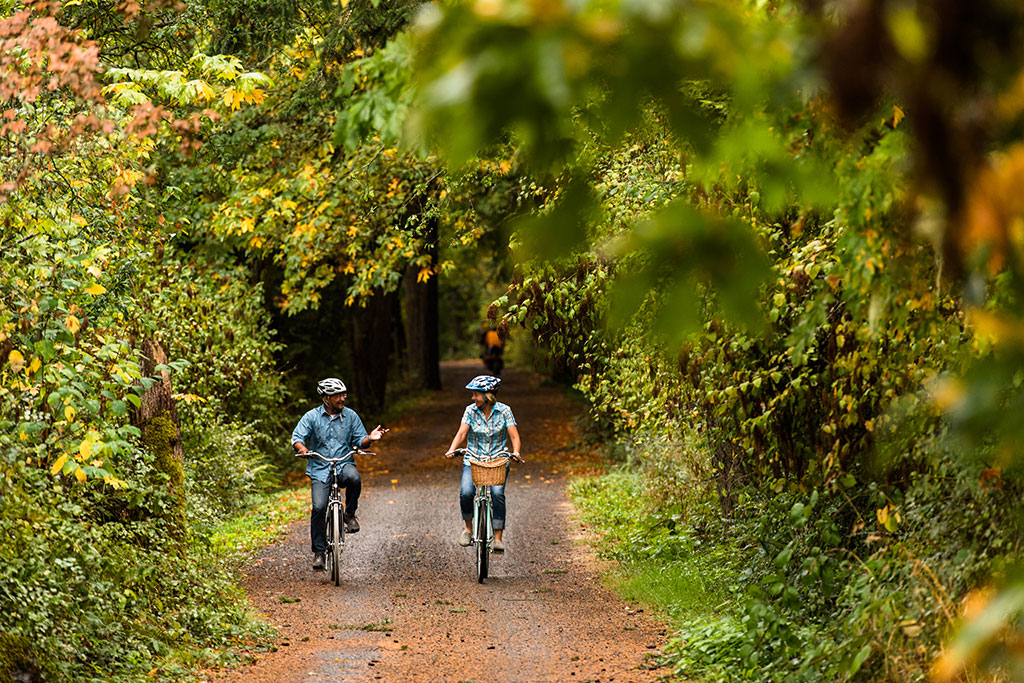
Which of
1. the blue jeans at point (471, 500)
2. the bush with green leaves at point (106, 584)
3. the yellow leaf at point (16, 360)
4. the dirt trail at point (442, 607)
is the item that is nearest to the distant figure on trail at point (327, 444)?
the dirt trail at point (442, 607)

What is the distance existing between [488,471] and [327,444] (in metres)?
1.75

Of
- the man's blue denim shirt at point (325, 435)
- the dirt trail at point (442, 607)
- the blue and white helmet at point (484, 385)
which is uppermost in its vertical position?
the blue and white helmet at point (484, 385)

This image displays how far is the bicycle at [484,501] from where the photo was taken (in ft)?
39.2

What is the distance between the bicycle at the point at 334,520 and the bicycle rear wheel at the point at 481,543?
Answer: 130 centimetres

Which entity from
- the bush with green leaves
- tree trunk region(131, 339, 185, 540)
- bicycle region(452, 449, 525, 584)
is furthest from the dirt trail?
tree trunk region(131, 339, 185, 540)

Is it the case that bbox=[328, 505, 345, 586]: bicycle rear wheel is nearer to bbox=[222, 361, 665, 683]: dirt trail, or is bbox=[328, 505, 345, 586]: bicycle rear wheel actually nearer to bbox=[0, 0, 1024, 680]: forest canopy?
bbox=[222, 361, 665, 683]: dirt trail

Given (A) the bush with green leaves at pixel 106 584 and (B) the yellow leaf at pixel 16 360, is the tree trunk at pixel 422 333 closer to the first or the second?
(A) the bush with green leaves at pixel 106 584

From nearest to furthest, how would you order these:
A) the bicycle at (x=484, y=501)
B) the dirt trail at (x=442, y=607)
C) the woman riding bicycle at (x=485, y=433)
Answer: the dirt trail at (x=442, y=607) → the bicycle at (x=484, y=501) → the woman riding bicycle at (x=485, y=433)

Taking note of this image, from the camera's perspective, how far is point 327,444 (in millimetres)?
12297

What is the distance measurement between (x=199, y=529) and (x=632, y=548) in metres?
4.86

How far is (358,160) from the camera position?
15914mm

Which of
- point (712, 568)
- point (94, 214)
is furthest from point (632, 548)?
point (94, 214)

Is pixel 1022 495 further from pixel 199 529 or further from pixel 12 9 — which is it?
pixel 12 9

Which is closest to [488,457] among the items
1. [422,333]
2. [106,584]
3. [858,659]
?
[106,584]
